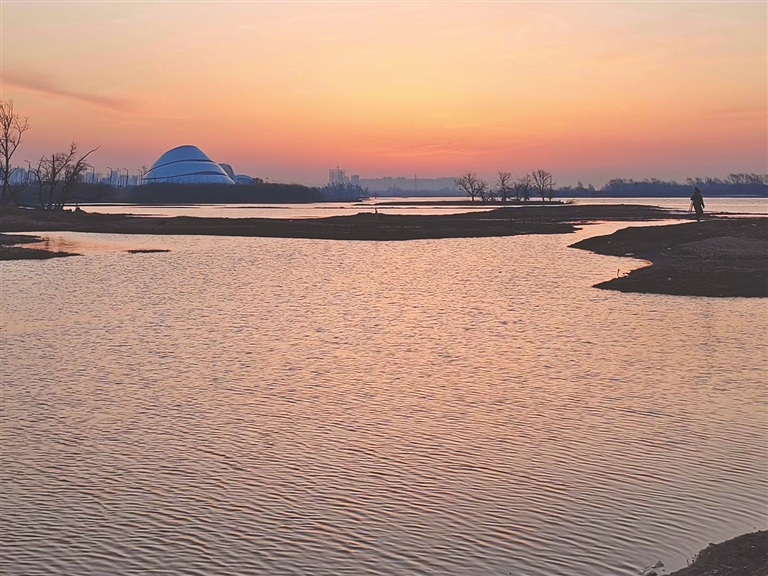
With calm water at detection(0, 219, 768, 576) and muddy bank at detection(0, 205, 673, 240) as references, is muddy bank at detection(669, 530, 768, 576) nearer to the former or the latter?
calm water at detection(0, 219, 768, 576)

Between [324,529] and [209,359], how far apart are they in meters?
→ 9.61

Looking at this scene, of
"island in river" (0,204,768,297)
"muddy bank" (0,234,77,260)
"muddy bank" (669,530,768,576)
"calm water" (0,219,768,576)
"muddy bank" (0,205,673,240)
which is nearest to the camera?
"muddy bank" (669,530,768,576)

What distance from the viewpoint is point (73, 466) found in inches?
433

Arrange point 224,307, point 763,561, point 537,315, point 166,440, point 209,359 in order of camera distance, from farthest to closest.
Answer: point 224,307 < point 537,315 < point 209,359 < point 166,440 < point 763,561

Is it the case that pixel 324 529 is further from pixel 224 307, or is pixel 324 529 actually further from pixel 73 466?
pixel 224 307

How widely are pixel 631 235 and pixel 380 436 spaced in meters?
40.4

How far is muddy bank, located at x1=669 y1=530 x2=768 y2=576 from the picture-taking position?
730cm

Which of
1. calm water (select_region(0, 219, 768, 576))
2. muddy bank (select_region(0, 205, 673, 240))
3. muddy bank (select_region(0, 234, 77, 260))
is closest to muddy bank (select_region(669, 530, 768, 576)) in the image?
calm water (select_region(0, 219, 768, 576))

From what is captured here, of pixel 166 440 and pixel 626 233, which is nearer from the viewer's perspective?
pixel 166 440

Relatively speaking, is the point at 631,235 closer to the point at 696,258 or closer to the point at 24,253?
the point at 696,258

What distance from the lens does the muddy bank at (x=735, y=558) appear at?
7.30m

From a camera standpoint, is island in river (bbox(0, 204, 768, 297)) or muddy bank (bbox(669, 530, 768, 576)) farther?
island in river (bbox(0, 204, 768, 297))

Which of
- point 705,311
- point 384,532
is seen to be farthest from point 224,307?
point 384,532

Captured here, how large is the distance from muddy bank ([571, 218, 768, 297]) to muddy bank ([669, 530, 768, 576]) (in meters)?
20.1
